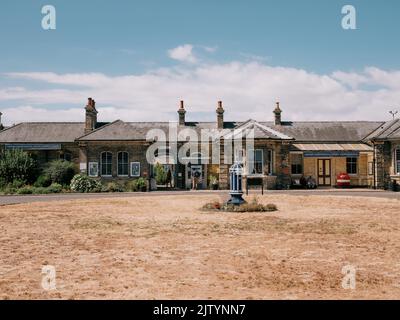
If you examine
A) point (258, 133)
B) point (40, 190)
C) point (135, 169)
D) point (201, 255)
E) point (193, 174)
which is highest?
point (258, 133)

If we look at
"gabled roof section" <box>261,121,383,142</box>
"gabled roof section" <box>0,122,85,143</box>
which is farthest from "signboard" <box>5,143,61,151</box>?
"gabled roof section" <box>261,121,383,142</box>

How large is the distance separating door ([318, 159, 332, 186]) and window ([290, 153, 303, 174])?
165 cm

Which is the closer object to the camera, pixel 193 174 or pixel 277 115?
pixel 193 174

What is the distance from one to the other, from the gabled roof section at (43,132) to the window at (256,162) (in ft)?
52.6

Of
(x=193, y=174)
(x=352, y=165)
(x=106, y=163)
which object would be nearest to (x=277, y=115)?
(x=352, y=165)

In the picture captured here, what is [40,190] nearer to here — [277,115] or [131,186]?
[131,186]

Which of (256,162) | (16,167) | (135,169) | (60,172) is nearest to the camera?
(256,162)

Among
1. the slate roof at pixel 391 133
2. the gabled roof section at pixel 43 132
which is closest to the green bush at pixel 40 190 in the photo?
the gabled roof section at pixel 43 132

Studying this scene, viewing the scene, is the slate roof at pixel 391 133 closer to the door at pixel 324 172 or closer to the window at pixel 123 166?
the door at pixel 324 172

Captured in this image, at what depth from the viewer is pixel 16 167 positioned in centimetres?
3147

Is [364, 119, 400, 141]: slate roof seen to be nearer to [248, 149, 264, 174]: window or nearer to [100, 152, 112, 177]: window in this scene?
[248, 149, 264, 174]: window

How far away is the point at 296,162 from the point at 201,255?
90.4ft

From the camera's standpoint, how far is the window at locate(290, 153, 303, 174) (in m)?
34.6

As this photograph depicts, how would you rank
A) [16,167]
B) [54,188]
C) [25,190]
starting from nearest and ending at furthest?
[25,190]
[54,188]
[16,167]
